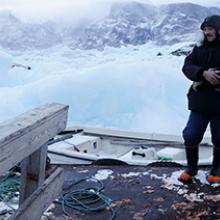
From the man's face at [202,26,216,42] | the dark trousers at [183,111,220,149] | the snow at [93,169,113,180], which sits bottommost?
the snow at [93,169,113,180]

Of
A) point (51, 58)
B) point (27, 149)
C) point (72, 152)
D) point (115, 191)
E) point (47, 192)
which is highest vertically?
point (27, 149)

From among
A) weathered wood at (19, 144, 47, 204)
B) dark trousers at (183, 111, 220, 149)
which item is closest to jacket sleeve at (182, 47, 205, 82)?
dark trousers at (183, 111, 220, 149)

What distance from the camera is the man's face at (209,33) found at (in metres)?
3.14

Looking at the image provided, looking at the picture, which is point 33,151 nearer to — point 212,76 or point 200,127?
point 212,76

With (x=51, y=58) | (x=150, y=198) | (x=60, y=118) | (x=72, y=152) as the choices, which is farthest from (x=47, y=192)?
(x=51, y=58)

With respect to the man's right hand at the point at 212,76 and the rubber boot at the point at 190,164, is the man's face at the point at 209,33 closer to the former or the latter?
the man's right hand at the point at 212,76

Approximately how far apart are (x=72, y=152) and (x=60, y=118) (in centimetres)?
323

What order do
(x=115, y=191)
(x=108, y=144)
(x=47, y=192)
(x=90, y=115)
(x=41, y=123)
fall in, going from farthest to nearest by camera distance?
1. (x=90, y=115)
2. (x=108, y=144)
3. (x=115, y=191)
4. (x=47, y=192)
5. (x=41, y=123)

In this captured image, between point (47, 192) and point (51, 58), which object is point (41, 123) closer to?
point (47, 192)

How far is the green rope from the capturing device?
310 centimetres

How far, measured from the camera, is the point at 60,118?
237 cm

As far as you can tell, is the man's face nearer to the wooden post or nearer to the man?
the man

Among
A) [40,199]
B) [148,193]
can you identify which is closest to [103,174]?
[148,193]

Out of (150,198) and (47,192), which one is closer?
(47,192)
